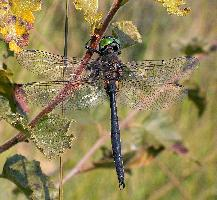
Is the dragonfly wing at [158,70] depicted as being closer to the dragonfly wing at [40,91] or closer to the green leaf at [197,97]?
the dragonfly wing at [40,91]

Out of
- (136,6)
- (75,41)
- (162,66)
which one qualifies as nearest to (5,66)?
(162,66)

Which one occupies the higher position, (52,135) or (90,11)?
(90,11)

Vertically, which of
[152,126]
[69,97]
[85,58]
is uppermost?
[85,58]

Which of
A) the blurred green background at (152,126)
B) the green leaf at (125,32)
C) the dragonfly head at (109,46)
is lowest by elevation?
the blurred green background at (152,126)

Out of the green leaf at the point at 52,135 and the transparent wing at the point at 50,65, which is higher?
the transparent wing at the point at 50,65

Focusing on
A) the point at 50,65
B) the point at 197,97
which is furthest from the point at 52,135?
the point at 197,97

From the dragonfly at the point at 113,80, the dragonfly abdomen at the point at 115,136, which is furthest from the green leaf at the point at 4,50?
the dragonfly abdomen at the point at 115,136

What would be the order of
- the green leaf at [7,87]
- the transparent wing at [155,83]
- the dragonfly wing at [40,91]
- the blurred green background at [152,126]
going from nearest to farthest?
the green leaf at [7,87] < the dragonfly wing at [40,91] < the transparent wing at [155,83] < the blurred green background at [152,126]

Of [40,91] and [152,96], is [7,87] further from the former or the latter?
[152,96]
